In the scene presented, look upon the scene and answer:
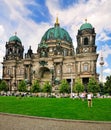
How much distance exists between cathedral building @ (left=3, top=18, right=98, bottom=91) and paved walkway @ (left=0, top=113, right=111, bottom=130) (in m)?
61.2

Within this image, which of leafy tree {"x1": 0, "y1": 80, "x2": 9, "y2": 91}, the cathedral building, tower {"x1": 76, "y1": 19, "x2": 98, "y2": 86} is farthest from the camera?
leafy tree {"x1": 0, "y1": 80, "x2": 9, "y2": 91}

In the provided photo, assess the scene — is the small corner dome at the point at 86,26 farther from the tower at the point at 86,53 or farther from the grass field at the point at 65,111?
the grass field at the point at 65,111

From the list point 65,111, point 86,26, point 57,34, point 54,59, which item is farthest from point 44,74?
point 65,111

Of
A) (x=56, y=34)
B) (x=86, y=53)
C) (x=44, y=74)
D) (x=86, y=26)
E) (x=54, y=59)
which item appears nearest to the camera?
Result: (x=86, y=53)

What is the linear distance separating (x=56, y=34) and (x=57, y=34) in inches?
16.5

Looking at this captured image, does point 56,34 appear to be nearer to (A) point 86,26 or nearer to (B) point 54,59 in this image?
(B) point 54,59

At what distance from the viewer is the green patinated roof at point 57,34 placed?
96575mm

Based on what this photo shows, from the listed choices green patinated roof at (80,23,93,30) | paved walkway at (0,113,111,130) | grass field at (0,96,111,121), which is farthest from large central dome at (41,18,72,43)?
paved walkway at (0,113,111,130)

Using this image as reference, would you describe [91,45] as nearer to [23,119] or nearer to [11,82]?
[11,82]

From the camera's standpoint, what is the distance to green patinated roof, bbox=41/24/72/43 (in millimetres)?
96575

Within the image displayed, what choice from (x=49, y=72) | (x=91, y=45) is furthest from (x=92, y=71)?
(x=49, y=72)

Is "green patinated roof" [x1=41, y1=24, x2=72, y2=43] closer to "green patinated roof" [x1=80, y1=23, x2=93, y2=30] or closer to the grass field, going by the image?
"green patinated roof" [x1=80, y1=23, x2=93, y2=30]

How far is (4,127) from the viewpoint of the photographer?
15.7 m

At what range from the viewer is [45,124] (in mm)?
15359
